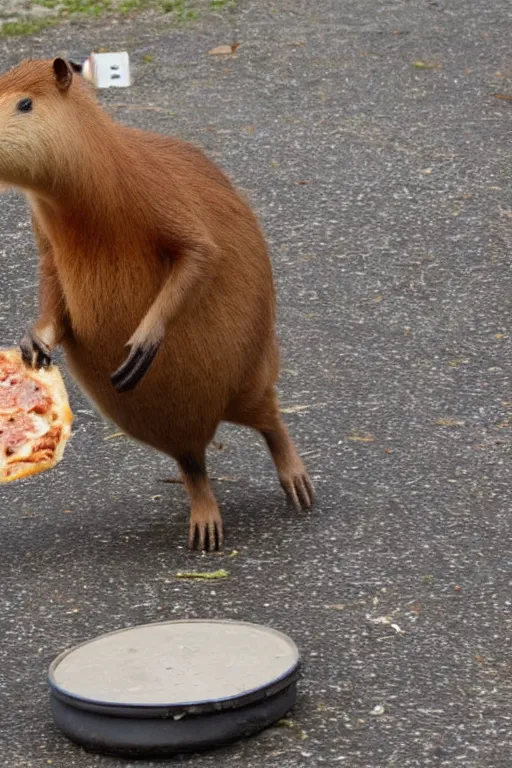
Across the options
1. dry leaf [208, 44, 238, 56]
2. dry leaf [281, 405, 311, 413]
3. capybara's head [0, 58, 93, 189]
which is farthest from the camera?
dry leaf [208, 44, 238, 56]

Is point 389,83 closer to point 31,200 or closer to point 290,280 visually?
point 290,280

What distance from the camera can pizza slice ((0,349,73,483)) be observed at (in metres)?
4.16

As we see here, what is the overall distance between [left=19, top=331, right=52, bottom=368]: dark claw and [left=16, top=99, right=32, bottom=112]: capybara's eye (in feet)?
2.34

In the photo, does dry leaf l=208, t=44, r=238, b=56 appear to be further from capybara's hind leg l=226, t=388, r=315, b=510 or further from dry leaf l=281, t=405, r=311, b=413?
capybara's hind leg l=226, t=388, r=315, b=510

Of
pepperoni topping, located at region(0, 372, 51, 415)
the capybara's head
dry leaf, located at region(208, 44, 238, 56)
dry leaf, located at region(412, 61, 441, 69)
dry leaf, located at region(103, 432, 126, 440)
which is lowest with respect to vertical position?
dry leaf, located at region(103, 432, 126, 440)

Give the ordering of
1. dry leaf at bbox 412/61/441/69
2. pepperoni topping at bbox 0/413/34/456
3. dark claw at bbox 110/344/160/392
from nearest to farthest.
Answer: dark claw at bbox 110/344/160/392
pepperoni topping at bbox 0/413/34/456
dry leaf at bbox 412/61/441/69

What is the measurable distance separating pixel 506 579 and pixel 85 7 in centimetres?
658

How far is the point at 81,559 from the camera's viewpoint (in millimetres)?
4227

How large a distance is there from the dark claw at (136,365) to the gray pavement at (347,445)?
1.93ft

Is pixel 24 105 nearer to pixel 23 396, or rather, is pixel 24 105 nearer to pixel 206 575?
pixel 23 396

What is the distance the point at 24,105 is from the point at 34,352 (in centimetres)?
77

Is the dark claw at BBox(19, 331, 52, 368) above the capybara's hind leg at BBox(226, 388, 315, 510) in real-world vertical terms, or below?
above

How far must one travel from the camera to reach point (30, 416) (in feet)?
14.0

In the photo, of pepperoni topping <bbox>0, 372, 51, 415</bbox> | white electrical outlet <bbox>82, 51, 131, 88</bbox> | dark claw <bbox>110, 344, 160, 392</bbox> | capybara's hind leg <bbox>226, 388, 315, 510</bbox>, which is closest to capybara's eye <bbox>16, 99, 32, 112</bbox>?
dark claw <bbox>110, 344, 160, 392</bbox>
